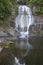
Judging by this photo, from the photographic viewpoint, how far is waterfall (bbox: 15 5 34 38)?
2796 cm

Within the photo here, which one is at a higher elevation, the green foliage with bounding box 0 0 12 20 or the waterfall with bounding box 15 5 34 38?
the green foliage with bounding box 0 0 12 20

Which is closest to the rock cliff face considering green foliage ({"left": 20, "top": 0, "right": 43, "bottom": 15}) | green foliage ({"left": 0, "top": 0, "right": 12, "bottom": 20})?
green foliage ({"left": 20, "top": 0, "right": 43, "bottom": 15})

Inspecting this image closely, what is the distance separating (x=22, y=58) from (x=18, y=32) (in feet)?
43.0

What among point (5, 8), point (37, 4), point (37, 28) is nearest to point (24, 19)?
point (37, 28)

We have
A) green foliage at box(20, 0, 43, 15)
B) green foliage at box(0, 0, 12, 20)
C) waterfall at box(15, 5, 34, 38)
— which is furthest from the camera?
green foliage at box(20, 0, 43, 15)

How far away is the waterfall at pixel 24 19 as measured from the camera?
1101 inches

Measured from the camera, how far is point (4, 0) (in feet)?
84.4

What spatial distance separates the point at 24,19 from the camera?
1128 inches

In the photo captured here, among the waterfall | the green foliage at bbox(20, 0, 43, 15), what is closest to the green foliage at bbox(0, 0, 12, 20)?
the waterfall

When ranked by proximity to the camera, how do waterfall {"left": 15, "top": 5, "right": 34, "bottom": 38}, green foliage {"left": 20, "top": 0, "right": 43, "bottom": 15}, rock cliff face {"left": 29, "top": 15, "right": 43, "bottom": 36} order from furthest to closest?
green foliage {"left": 20, "top": 0, "right": 43, "bottom": 15} → waterfall {"left": 15, "top": 5, "right": 34, "bottom": 38} → rock cliff face {"left": 29, "top": 15, "right": 43, "bottom": 36}

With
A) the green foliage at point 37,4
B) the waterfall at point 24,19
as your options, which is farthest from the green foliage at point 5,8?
the green foliage at point 37,4

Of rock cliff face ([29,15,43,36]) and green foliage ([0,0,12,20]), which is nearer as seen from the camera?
green foliage ([0,0,12,20])

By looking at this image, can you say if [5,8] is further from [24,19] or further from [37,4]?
[37,4]

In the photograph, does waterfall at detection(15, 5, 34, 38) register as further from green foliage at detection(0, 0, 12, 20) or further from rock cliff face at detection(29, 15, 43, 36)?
green foliage at detection(0, 0, 12, 20)
